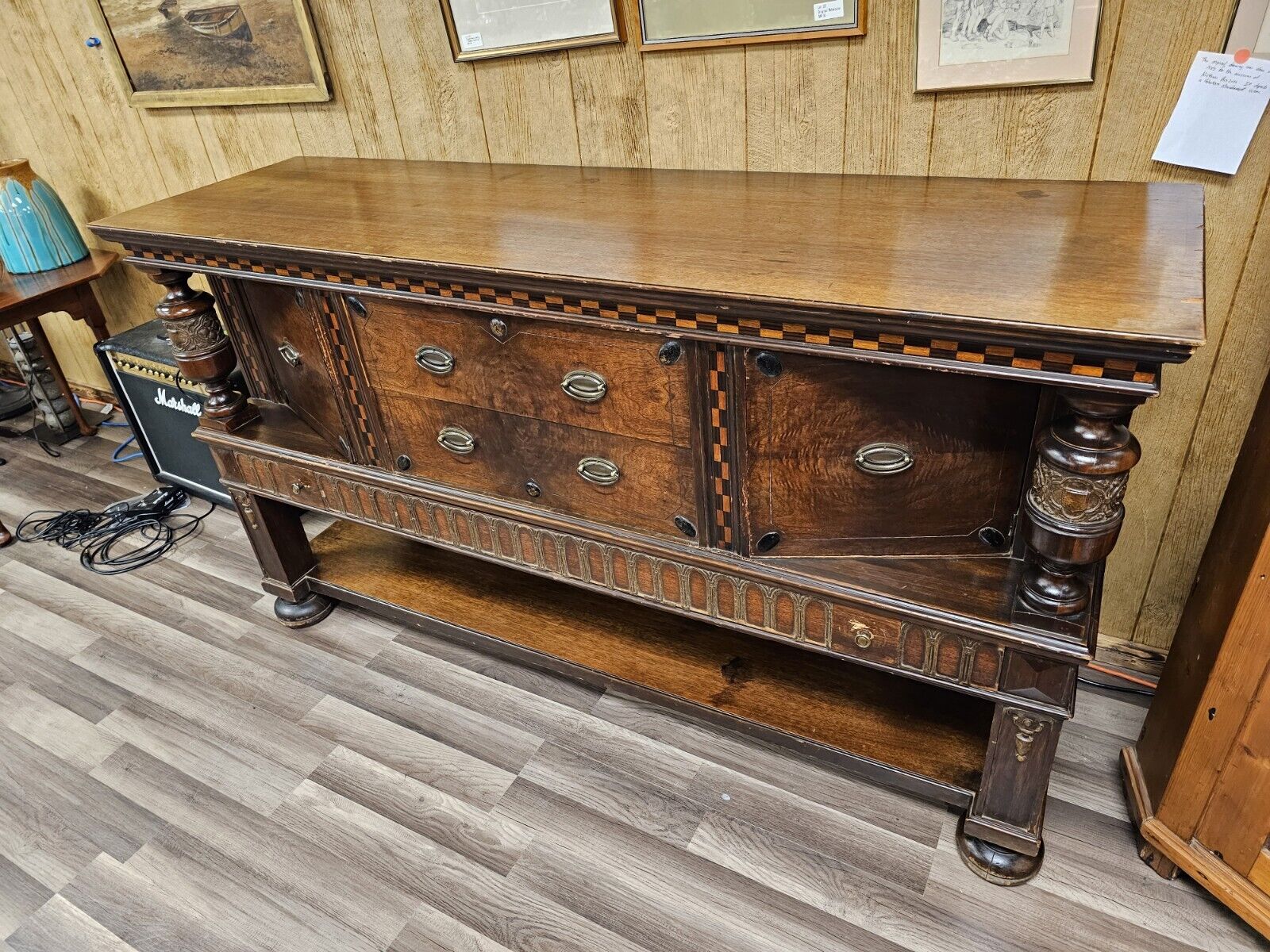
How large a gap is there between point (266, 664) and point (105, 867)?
1.72 ft

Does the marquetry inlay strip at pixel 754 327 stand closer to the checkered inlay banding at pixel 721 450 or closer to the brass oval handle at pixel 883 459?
the checkered inlay banding at pixel 721 450

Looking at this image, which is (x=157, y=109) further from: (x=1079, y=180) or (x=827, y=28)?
(x=1079, y=180)

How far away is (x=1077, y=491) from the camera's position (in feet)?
3.32

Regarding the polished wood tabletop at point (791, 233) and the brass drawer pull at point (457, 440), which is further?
the brass drawer pull at point (457, 440)

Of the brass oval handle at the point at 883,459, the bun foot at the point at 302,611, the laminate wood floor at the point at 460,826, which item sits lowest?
the laminate wood floor at the point at 460,826

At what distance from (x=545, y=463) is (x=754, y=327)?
20.3 inches

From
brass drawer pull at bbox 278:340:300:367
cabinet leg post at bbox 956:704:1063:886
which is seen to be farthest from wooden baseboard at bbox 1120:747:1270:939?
brass drawer pull at bbox 278:340:300:367

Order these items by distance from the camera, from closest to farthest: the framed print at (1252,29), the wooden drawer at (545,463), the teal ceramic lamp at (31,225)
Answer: the framed print at (1252,29)
the wooden drawer at (545,463)
the teal ceramic lamp at (31,225)

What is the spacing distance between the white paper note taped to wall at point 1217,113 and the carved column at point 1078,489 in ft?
1.77

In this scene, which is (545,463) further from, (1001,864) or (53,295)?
(53,295)

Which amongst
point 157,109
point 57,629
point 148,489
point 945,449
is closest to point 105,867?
A: point 57,629

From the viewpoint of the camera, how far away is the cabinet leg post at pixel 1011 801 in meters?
1.26

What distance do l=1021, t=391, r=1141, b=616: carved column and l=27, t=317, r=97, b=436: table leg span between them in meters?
2.98

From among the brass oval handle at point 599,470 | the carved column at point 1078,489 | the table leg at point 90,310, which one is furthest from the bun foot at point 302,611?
the carved column at point 1078,489
